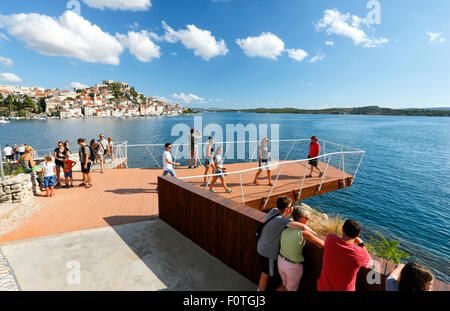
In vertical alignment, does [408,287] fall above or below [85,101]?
below

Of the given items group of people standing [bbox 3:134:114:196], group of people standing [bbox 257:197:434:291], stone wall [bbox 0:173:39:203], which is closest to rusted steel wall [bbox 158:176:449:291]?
group of people standing [bbox 257:197:434:291]

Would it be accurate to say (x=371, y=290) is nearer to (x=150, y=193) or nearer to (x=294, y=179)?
(x=150, y=193)

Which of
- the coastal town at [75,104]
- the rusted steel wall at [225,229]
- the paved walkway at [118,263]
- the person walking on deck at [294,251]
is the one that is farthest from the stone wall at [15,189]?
the coastal town at [75,104]

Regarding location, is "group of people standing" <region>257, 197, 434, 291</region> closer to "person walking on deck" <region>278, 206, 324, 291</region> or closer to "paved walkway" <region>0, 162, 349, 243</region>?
"person walking on deck" <region>278, 206, 324, 291</region>

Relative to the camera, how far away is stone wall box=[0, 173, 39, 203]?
208 inches

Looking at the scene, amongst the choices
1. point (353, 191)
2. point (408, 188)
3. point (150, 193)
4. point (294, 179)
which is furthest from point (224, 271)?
point (408, 188)

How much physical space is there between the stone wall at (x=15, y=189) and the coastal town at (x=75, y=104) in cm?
15323

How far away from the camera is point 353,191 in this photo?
16016 millimetres

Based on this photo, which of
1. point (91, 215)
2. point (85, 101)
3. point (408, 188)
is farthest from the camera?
point (85, 101)

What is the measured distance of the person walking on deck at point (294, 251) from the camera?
2229 mm

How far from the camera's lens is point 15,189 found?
17.7ft

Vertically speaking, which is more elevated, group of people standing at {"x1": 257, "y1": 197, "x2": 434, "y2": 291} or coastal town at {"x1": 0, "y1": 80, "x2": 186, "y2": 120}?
coastal town at {"x1": 0, "y1": 80, "x2": 186, "y2": 120}

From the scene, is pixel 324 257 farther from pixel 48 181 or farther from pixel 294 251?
pixel 48 181
